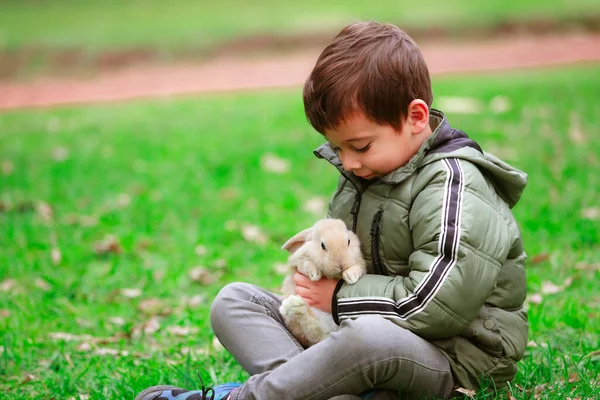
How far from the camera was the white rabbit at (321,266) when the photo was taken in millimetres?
2395

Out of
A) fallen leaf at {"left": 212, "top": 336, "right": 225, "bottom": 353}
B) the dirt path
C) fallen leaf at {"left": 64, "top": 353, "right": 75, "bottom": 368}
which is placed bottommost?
the dirt path

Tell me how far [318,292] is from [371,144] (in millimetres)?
532

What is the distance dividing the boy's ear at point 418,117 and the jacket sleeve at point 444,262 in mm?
162

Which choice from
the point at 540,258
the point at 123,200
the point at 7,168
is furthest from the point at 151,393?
the point at 7,168

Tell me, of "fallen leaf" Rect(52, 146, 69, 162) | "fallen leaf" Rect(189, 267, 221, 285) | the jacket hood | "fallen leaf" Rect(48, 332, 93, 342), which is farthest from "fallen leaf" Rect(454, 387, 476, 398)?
"fallen leaf" Rect(52, 146, 69, 162)

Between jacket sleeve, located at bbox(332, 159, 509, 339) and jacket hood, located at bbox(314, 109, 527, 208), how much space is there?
4 centimetres

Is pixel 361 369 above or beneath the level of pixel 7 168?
above

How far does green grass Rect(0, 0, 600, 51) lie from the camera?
14.8 meters

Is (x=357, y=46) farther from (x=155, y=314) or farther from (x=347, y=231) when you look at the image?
(x=155, y=314)

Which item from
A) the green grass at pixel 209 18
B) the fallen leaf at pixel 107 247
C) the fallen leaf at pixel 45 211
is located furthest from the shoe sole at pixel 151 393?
the green grass at pixel 209 18

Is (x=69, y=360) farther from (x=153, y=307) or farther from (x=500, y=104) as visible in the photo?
(x=500, y=104)

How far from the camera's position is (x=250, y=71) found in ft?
41.4

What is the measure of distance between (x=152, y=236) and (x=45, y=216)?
0.88m

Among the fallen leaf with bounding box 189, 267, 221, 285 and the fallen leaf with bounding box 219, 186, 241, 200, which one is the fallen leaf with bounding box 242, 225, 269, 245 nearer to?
the fallen leaf with bounding box 189, 267, 221, 285
